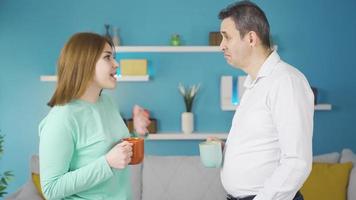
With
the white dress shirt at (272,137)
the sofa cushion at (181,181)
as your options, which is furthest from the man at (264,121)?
the sofa cushion at (181,181)

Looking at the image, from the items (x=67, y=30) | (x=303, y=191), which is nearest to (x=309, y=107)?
(x=303, y=191)

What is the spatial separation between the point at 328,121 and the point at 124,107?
1.70 meters

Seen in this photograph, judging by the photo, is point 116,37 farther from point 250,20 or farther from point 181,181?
point 250,20

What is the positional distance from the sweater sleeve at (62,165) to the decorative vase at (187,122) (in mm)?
2181

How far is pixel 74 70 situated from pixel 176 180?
1.59 metres

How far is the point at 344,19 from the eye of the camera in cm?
371

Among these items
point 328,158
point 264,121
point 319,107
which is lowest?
point 328,158

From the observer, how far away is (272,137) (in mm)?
1470

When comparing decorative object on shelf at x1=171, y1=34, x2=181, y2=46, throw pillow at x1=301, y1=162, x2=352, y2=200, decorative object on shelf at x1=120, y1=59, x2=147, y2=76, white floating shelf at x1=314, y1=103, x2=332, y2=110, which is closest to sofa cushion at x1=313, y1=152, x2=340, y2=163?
throw pillow at x1=301, y1=162, x2=352, y2=200

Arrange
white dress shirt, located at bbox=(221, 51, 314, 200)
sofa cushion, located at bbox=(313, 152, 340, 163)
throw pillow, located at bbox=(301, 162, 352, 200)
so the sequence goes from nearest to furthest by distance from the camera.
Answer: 1. white dress shirt, located at bbox=(221, 51, 314, 200)
2. throw pillow, located at bbox=(301, 162, 352, 200)
3. sofa cushion, located at bbox=(313, 152, 340, 163)

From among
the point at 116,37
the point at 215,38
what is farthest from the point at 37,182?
the point at 215,38

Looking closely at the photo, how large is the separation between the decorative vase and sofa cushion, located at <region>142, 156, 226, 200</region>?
25.6 inches

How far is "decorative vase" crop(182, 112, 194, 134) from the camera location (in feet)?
11.9

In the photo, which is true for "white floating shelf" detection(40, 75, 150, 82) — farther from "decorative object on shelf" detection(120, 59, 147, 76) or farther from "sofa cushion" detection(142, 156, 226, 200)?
"sofa cushion" detection(142, 156, 226, 200)
